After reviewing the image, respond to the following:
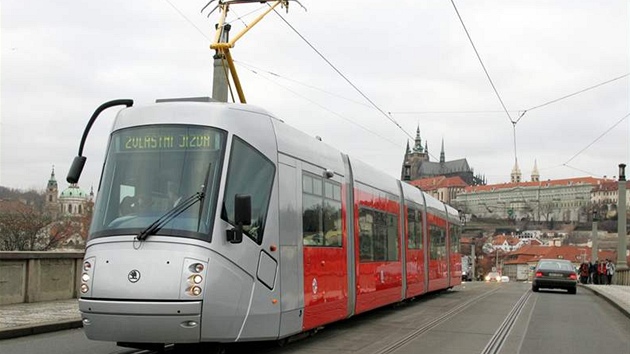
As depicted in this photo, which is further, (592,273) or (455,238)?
(592,273)

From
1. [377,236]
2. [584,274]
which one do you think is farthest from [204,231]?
[584,274]

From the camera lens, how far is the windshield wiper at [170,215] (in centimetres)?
742

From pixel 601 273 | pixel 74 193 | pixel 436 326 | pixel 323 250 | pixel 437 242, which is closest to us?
pixel 323 250

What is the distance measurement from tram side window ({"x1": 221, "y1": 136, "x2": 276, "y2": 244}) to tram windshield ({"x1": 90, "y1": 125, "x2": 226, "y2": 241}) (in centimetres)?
19

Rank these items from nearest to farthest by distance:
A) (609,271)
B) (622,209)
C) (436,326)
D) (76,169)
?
(76,169) → (436,326) → (622,209) → (609,271)

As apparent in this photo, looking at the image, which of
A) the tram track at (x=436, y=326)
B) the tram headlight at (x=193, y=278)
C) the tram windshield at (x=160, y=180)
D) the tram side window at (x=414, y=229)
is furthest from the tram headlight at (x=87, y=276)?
the tram side window at (x=414, y=229)

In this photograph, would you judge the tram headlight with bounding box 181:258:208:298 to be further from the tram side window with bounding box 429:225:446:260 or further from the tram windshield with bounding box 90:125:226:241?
the tram side window with bounding box 429:225:446:260

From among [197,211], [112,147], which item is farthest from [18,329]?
[197,211]

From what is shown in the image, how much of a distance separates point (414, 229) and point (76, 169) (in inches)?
433

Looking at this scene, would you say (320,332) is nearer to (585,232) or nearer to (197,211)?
(197,211)

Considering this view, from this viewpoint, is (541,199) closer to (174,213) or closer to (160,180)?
(160,180)

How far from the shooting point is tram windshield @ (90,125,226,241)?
759 cm

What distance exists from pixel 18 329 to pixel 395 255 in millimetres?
7752

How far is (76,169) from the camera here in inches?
322
